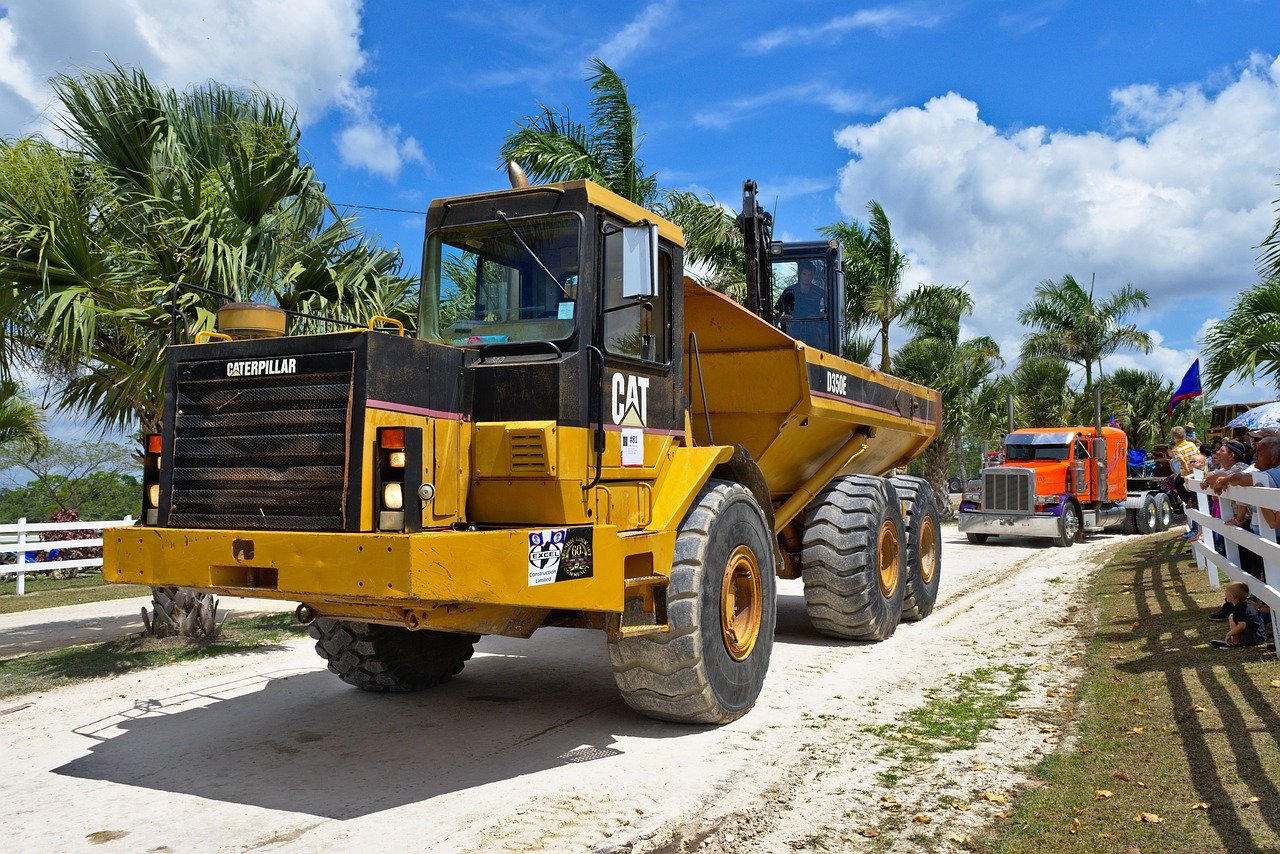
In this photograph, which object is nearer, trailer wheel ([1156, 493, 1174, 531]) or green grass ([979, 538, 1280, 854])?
green grass ([979, 538, 1280, 854])

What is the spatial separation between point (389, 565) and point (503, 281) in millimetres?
2167

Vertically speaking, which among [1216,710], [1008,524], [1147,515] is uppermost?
[1147,515]

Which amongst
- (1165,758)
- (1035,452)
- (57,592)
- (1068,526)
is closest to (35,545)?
(57,592)

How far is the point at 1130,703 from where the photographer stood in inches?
260

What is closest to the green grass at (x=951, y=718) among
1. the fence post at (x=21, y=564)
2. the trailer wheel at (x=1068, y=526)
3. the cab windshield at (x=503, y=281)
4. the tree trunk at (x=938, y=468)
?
the cab windshield at (x=503, y=281)

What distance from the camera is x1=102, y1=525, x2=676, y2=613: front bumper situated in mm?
4773

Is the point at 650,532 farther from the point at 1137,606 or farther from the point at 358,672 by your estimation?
the point at 1137,606

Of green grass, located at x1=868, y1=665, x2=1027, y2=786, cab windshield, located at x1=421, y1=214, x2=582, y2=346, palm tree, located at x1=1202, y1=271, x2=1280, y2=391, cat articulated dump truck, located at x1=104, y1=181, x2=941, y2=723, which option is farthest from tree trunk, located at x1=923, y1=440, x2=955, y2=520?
cab windshield, located at x1=421, y1=214, x2=582, y2=346

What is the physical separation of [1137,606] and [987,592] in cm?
267

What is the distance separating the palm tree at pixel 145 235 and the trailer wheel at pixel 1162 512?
71.4 feet

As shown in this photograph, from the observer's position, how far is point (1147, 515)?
24203 millimetres

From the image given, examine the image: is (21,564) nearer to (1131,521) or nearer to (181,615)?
(181,615)

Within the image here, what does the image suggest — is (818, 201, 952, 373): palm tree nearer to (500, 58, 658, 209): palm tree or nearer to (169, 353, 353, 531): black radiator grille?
(500, 58, 658, 209): palm tree

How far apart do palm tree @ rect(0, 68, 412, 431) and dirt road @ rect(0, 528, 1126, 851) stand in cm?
300
